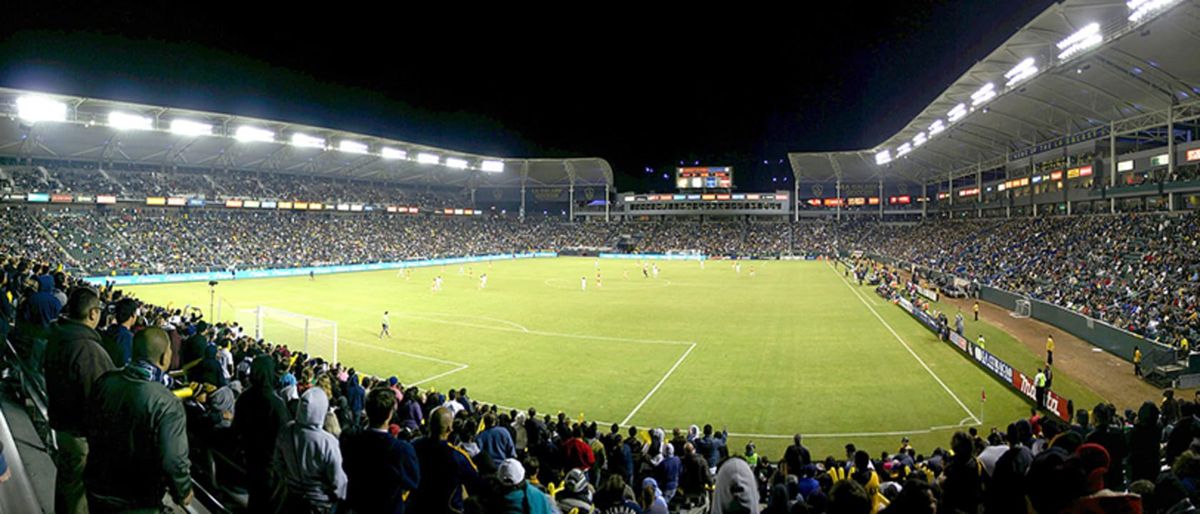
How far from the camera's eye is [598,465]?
9188mm

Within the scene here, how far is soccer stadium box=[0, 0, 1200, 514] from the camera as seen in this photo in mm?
4551

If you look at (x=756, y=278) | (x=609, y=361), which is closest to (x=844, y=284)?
(x=756, y=278)

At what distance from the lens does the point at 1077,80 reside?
38.1 meters

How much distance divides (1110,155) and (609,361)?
44.3 meters

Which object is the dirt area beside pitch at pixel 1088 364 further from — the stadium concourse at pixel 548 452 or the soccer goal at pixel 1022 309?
the stadium concourse at pixel 548 452

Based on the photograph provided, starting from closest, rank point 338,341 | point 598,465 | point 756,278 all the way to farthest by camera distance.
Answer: point 598,465 < point 338,341 < point 756,278

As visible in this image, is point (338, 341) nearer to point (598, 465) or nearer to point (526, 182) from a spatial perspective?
point (598, 465)

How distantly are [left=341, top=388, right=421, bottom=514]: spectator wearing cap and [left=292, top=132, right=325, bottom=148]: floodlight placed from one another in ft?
228

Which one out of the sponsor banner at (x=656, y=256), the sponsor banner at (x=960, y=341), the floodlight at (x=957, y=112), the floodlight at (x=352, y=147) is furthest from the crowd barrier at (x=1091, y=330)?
the floodlight at (x=352, y=147)

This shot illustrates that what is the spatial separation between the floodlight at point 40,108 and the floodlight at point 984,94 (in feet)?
226

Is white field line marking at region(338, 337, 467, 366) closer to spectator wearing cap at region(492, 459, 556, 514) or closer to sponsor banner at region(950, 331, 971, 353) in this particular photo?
spectator wearing cap at region(492, 459, 556, 514)

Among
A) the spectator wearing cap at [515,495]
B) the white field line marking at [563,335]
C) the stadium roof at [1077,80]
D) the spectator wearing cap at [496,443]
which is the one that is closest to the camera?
the spectator wearing cap at [515,495]

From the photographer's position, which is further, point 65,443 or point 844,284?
point 844,284

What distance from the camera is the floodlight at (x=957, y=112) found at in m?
49.3
